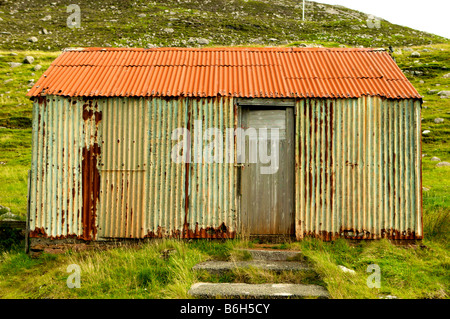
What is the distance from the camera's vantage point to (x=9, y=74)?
24297 millimetres

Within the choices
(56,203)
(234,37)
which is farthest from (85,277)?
(234,37)

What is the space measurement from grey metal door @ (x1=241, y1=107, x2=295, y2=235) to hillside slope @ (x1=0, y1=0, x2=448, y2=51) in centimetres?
2545

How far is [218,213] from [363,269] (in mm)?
2987

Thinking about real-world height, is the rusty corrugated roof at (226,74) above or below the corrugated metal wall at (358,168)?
above

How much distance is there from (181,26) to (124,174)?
3736cm

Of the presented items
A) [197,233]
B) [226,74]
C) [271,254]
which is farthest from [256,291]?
[226,74]

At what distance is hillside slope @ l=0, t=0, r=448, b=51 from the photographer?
35.4m

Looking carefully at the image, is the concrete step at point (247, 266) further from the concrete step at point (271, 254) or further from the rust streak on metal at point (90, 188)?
the rust streak on metal at point (90, 188)

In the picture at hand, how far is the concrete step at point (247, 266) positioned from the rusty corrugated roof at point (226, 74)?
135 inches

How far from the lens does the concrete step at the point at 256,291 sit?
200 inches

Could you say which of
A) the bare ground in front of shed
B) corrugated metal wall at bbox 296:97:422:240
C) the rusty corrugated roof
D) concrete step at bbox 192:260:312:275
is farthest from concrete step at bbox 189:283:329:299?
the rusty corrugated roof

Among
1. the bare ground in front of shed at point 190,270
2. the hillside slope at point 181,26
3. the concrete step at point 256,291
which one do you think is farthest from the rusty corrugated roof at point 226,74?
the hillside slope at point 181,26

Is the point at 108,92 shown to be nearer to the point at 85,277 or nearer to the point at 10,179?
the point at 85,277

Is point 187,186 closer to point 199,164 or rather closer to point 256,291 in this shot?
point 199,164
